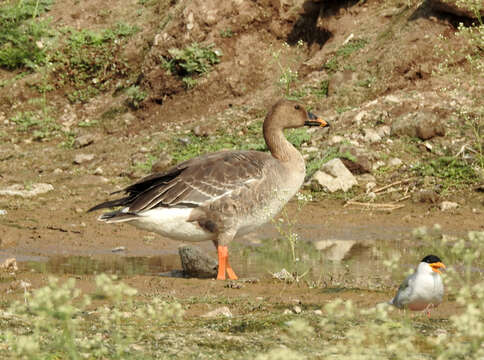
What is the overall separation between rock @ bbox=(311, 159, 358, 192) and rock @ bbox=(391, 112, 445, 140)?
1413 mm

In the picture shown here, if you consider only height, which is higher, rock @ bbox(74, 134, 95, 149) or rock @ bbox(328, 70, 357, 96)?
rock @ bbox(328, 70, 357, 96)

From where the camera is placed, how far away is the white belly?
835 centimetres

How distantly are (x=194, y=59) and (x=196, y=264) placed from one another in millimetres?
9198

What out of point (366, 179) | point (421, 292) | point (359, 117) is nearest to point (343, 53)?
point (359, 117)

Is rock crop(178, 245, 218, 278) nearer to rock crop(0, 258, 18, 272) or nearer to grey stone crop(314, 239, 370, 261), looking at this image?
grey stone crop(314, 239, 370, 261)

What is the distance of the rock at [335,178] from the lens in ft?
41.0

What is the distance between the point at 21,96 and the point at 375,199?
1064cm

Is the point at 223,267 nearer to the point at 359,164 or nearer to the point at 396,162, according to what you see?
the point at 359,164

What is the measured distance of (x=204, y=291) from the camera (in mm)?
7418

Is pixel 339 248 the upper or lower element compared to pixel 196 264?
lower

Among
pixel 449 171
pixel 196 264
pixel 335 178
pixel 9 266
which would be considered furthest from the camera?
pixel 335 178

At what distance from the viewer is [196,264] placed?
8.70 meters

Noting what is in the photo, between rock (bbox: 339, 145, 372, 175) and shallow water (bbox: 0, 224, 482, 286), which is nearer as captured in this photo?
shallow water (bbox: 0, 224, 482, 286)

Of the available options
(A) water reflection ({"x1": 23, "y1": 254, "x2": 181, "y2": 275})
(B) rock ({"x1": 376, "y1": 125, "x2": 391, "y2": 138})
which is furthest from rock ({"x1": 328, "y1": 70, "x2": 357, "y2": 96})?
(A) water reflection ({"x1": 23, "y1": 254, "x2": 181, "y2": 275})
